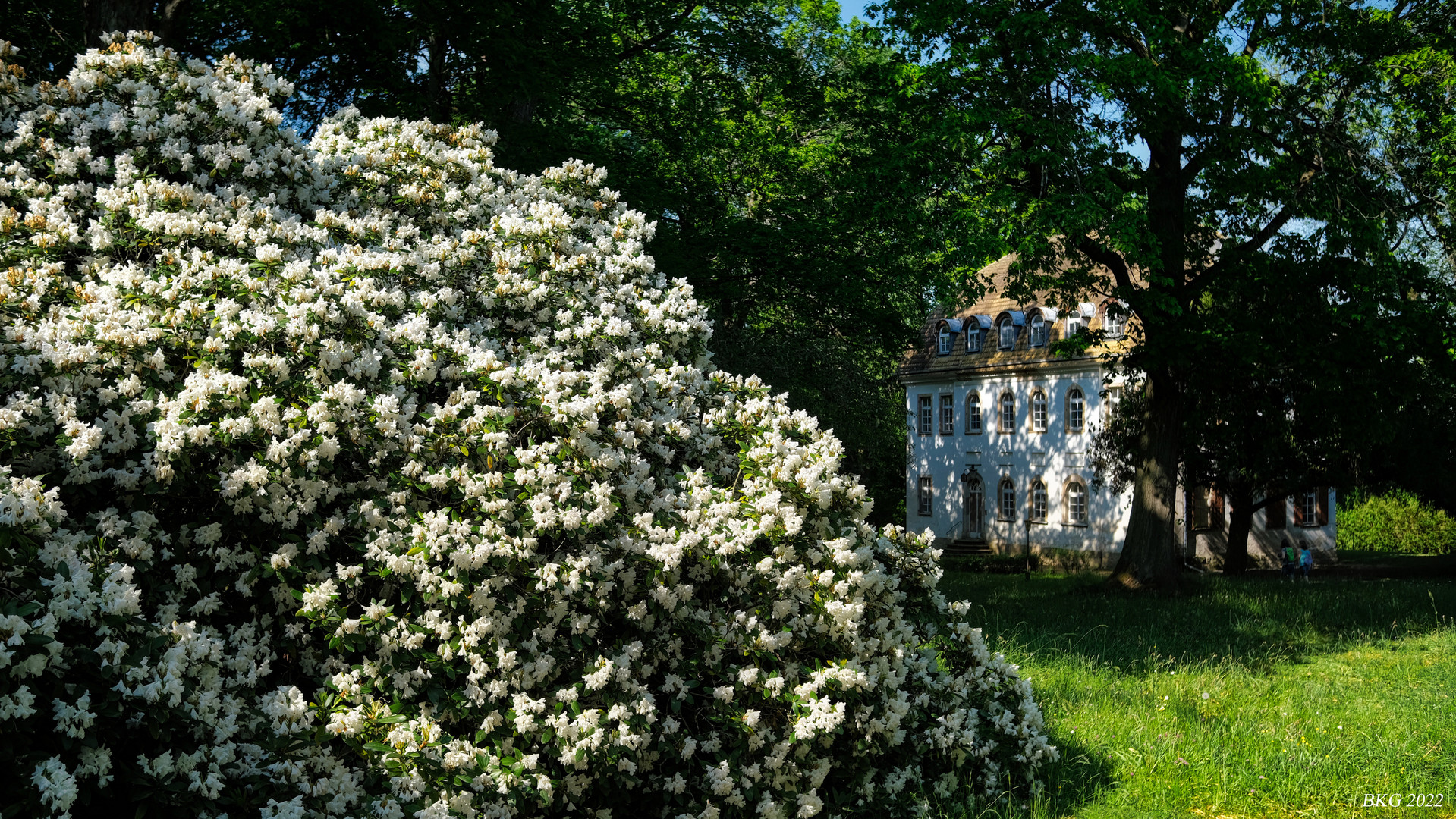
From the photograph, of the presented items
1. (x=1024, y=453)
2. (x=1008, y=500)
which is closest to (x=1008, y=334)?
(x=1024, y=453)

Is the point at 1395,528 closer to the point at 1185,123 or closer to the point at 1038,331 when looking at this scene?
the point at 1038,331

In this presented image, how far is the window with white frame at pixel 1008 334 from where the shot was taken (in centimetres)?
3909

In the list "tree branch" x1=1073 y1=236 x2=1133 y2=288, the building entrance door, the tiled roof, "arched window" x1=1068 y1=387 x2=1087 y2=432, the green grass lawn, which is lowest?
the green grass lawn

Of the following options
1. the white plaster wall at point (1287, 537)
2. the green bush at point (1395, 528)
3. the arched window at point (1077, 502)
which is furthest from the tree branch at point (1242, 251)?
the green bush at point (1395, 528)

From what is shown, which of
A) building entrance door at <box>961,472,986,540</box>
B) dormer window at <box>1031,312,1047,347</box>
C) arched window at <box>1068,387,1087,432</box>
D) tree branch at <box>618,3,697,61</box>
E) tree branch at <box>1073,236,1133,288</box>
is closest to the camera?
tree branch at <box>1073,236,1133,288</box>

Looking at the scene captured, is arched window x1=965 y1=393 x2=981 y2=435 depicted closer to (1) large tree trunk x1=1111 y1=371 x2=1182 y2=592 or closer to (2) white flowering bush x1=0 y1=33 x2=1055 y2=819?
(1) large tree trunk x1=1111 y1=371 x2=1182 y2=592

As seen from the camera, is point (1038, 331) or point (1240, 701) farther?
point (1038, 331)

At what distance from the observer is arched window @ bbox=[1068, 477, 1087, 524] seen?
117 ft

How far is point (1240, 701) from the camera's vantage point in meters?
8.98

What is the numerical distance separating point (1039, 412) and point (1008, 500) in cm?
369

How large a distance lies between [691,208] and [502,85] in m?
6.59

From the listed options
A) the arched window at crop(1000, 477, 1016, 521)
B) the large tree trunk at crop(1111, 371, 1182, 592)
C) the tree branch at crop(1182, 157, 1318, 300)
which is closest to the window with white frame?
the arched window at crop(1000, 477, 1016, 521)

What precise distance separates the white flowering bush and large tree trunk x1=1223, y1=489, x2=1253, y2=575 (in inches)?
1031

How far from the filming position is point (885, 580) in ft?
18.5
